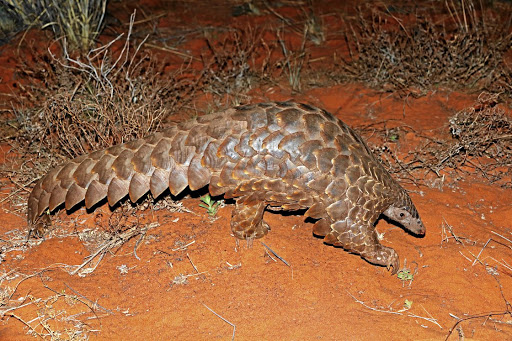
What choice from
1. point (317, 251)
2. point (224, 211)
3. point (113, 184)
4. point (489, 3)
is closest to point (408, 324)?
point (317, 251)

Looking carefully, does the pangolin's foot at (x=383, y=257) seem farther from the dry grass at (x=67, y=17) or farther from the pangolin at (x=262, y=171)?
the dry grass at (x=67, y=17)

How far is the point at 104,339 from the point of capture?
3.39 m

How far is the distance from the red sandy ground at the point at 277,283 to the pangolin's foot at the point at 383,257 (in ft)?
0.42

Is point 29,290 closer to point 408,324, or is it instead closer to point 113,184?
point 113,184

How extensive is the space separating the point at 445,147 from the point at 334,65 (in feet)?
8.59

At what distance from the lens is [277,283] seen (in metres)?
3.90

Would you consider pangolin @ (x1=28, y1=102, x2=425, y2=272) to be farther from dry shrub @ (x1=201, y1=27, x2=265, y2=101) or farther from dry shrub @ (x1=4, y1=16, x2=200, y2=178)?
dry shrub @ (x1=201, y1=27, x2=265, y2=101)

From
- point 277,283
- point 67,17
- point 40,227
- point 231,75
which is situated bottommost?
point 277,283

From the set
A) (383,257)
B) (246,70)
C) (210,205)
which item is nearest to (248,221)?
(210,205)

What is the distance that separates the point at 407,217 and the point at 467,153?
4.75 ft

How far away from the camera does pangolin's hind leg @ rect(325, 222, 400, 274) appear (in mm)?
3883

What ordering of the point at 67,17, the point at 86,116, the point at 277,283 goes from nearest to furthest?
1. the point at 277,283
2. the point at 86,116
3. the point at 67,17

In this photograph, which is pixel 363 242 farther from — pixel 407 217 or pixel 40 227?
pixel 40 227

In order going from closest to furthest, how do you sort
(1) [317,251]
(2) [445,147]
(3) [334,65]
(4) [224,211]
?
(1) [317,251], (4) [224,211], (2) [445,147], (3) [334,65]
